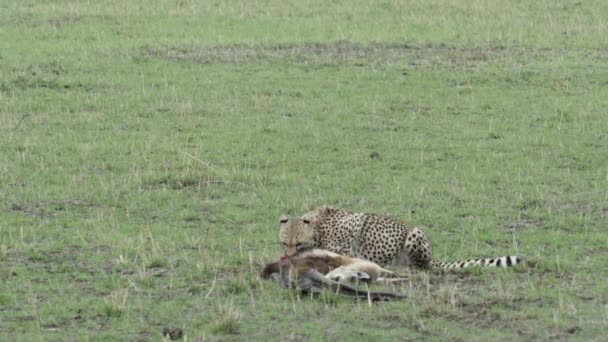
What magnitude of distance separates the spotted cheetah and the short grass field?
171 millimetres

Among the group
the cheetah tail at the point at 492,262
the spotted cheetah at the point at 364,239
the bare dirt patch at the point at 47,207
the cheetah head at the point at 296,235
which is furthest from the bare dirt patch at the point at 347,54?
the cheetah tail at the point at 492,262

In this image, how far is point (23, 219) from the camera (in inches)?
451

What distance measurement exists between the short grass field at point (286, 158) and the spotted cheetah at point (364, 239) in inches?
6.7

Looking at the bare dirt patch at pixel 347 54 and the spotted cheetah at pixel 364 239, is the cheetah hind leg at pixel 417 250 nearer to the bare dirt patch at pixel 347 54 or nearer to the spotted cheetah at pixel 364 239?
the spotted cheetah at pixel 364 239

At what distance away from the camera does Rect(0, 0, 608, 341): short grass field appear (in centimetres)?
848

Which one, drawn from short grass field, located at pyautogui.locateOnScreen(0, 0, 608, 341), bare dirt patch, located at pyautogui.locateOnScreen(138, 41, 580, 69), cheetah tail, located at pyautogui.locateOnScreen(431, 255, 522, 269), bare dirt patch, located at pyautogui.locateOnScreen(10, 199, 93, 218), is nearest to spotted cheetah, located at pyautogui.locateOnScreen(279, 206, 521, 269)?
cheetah tail, located at pyautogui.locateOnScreen(431, 255, 522, 269)

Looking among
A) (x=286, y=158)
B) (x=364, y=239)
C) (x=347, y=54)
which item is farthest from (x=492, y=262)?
(x=347, y=54)

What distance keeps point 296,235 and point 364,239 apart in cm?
58

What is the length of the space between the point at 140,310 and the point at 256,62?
38.0 ft

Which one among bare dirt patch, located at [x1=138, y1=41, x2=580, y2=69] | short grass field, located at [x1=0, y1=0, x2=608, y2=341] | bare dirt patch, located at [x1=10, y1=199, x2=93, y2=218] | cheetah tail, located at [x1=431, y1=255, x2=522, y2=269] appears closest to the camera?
short grass field, located at [x1=0, y1=0, x2=608, y2=341]

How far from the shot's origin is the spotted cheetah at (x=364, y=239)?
9648mm

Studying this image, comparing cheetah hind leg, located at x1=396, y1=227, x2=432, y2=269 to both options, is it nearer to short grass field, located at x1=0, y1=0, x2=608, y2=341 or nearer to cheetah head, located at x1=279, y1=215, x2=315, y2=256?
short grass field, located at x1=0, y1=0, x2=608, y2=341

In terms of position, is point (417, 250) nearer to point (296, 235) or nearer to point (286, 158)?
point (296, 235)

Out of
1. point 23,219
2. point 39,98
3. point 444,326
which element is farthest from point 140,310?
point 39,98
